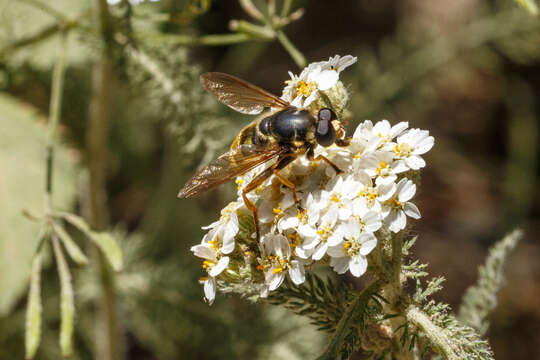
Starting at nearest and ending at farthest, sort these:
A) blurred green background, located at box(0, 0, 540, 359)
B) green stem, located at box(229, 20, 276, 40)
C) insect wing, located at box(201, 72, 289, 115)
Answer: insect wing, located at box(201, 72, 289, 115) < green stem, located at box(229, 20, 276, 40) < blurred green background, located at box(0, 0, 540, 359)

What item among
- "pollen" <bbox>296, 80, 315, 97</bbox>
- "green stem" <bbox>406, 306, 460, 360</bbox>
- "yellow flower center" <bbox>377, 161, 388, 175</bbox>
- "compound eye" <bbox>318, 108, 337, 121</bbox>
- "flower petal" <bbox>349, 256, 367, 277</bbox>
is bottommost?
"green stem" <bbox>406, 306, 460, 360</bbox>

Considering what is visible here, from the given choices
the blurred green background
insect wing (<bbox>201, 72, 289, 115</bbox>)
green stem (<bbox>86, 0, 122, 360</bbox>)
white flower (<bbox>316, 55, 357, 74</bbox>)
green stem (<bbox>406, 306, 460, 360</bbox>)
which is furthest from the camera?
green stem (<bbox>86, 0, 122, 360</bbox>)

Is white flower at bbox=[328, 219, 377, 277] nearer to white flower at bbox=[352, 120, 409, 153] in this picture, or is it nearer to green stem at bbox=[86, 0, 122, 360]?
white flower at bbox=[352, 120, 409, 153]

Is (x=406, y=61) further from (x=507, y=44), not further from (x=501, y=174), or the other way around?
(x=501, y=174)

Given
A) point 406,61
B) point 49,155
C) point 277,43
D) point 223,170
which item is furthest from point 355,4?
point 223,170

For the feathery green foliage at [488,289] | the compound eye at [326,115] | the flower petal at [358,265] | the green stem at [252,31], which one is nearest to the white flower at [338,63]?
the compound eye at [326,115]

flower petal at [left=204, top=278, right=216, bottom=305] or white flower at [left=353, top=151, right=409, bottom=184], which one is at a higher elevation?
white flower at [left=353, top=151, right=409, bottom=184]

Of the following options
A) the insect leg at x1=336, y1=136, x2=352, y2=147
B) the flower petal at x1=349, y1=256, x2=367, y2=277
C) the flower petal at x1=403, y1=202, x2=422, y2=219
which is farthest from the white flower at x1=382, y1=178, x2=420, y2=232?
the insect leg at x1=336, y1=136, x2=352, y2=147
